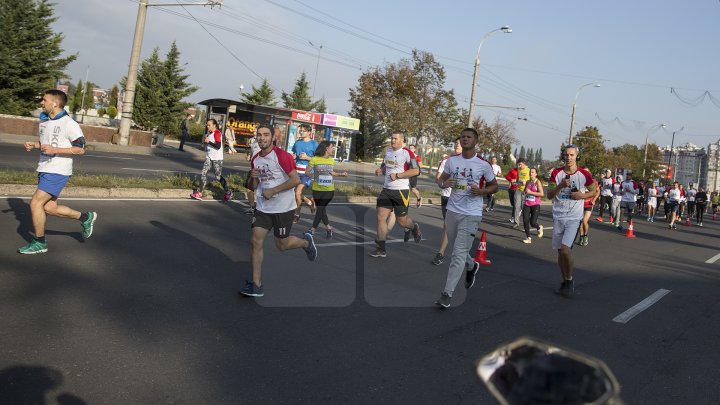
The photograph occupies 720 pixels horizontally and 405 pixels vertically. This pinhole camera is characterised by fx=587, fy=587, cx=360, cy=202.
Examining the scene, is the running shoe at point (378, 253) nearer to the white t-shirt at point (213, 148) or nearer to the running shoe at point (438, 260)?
the running shoe at point (438, 260)

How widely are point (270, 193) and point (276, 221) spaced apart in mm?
367

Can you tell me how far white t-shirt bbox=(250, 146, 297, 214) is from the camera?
624cm

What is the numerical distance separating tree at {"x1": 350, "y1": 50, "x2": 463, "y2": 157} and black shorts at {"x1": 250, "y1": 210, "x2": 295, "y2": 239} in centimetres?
3952

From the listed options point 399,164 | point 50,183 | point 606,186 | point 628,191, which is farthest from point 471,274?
point 628,191

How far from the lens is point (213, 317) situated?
5.26 meters

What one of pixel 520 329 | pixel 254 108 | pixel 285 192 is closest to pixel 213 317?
pixel 285 192

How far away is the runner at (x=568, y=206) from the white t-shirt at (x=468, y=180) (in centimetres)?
143

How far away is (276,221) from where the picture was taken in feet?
20.6

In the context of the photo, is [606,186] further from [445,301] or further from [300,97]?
[300,97]

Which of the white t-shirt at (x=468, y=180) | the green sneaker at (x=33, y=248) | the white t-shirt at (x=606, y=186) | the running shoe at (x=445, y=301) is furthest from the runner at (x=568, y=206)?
the white t-shirt at (x=606, y=186)

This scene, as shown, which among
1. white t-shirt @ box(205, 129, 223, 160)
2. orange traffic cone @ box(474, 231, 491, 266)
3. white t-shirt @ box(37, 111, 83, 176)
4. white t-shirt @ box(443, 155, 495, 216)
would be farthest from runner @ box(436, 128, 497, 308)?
white t-shirt @ box(205, 129, 223, 160)

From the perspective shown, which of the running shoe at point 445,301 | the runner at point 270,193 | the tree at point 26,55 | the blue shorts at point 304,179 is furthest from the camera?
the tree at point 26,55

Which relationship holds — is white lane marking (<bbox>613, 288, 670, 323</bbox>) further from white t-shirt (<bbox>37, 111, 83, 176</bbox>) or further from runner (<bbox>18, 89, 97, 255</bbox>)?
white t-shirt (<bbox>37, 111, 83, 176</bbox>)

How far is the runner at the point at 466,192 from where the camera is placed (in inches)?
259
